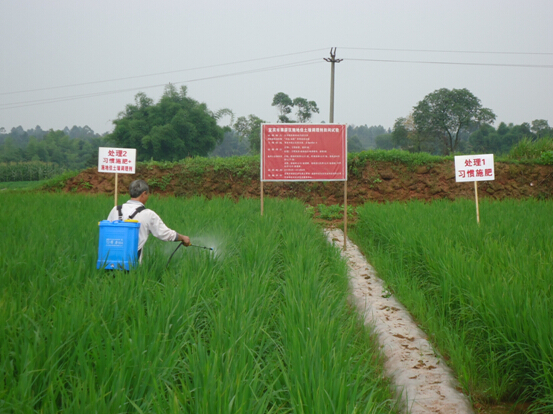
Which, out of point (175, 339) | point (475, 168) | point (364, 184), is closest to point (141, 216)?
point (175, 339)

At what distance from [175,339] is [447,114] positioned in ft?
156

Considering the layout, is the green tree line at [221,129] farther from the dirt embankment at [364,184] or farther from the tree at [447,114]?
the dirt embankment at [364,184]

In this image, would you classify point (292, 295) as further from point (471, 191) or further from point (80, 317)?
point (471, 191)

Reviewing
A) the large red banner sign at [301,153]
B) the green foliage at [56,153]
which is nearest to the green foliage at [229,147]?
the green foliage at [56,153]

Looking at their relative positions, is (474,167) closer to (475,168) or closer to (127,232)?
(475,168)

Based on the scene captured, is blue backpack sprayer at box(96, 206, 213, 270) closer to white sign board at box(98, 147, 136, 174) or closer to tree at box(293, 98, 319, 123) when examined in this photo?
white sign board at box(98, 147, 136, 174)

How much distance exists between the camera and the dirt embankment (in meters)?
13.4

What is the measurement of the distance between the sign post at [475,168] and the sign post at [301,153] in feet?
6.62

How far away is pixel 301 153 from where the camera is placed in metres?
7.23

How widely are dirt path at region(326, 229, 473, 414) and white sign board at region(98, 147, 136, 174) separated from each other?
4.23 m

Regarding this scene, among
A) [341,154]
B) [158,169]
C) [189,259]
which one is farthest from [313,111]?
[189,259]

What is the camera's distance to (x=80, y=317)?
2191 mm

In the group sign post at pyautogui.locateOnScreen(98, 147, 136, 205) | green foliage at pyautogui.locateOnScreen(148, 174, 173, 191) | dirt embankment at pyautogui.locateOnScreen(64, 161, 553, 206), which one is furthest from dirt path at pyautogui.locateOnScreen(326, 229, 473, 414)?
green foliage at pyautogui.locateOnScreen(148, 174, 173, 191)

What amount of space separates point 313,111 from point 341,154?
140 ft
